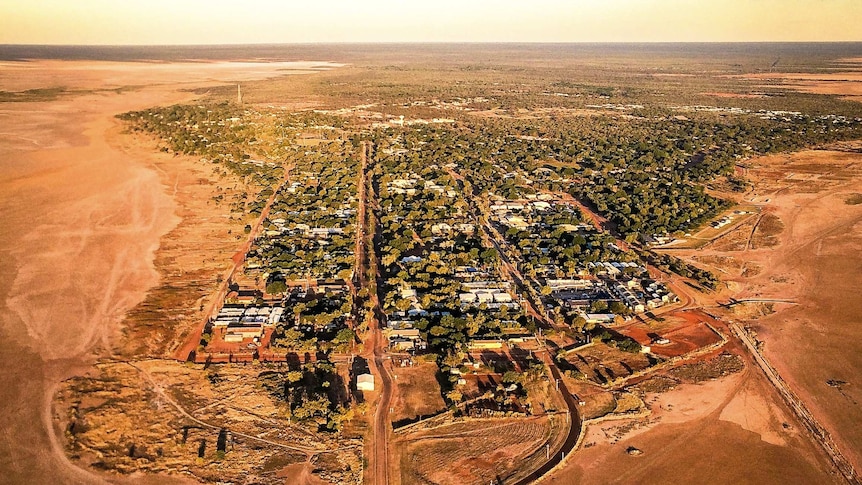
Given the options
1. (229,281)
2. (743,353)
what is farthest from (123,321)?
(743,353)

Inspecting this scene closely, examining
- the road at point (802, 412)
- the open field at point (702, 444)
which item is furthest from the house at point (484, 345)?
the road at point (802, 412)

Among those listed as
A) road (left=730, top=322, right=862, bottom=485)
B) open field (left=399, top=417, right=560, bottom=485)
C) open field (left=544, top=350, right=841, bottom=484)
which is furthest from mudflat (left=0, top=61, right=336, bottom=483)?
road (left=730, top=322, right=862, bottom=485)

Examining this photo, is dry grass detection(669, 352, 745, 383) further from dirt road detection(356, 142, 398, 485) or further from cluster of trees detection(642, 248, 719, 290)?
dirt road detection(356, 142, 398, 485)

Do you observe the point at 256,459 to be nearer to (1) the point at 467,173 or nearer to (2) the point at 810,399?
(2) the point at 810,399

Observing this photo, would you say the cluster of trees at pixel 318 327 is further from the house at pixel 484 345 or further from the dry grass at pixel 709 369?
the dry grass at pixel 709 369

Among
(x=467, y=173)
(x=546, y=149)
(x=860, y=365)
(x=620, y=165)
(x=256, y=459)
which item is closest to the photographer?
(x=256, y=459)

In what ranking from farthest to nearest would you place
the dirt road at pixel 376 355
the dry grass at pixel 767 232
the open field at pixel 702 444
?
the dry grass at pixel 767 232 < the dirt road at pixel 376 355 < the open field at pixel 702 444
